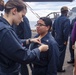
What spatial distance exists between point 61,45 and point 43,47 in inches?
156

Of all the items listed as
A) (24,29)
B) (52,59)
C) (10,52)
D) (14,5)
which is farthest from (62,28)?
(10,52)

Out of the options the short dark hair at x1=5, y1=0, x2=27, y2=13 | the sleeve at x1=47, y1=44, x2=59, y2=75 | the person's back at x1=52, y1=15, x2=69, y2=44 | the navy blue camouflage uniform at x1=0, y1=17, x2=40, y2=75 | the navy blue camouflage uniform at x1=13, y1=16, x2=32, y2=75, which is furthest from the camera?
the person's back at x1=52, y1=15, x2=69, y2=44

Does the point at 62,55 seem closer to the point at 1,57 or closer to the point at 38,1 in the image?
the point at 1,57

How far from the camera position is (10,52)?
2.83 meters

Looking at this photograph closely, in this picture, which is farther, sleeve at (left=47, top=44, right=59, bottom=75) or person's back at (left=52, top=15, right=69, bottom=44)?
person's back at (left=52, top=15, right=69, bottom=44)

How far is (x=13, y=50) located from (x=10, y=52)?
37mm

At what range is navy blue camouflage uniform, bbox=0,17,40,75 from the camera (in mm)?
2791

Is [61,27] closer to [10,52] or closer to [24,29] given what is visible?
[24,29]

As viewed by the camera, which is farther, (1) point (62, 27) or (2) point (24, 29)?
Answer: (1) point (62, 27)

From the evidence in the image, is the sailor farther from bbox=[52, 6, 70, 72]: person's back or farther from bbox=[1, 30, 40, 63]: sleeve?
bbox=[52, 6, 70, 72]: person's back

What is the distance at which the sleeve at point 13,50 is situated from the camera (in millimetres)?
2793

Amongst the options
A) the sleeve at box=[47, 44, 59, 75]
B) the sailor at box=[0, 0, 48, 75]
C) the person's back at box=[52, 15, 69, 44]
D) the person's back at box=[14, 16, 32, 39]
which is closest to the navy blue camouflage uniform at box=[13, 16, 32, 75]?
the person's back at box=[14, 16, 32, 39]

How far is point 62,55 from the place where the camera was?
7.24 m

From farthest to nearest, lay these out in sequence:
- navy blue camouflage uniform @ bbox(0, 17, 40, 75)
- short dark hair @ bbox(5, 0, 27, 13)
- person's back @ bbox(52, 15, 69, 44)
A: person's back @ bbox(52, 15, 69, 44) → short dark hair @ bbox(5, 0, 27, 13) → navy blue camouflage uniform @ bbox(0, 17, 40, 75)
